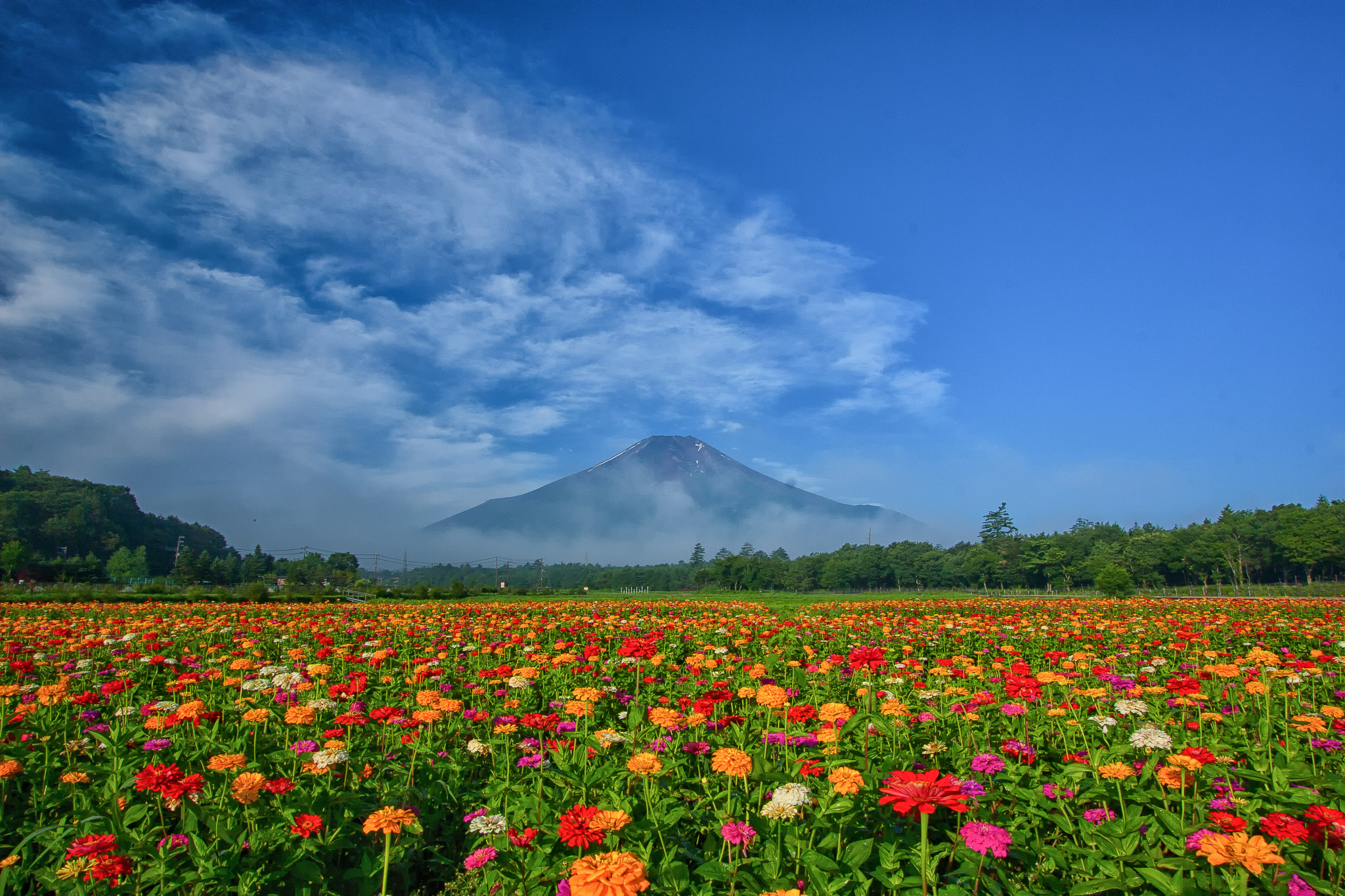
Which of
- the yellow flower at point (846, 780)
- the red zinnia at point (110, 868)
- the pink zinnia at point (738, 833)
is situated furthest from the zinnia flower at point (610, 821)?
the red zinnia at point (110, 868)

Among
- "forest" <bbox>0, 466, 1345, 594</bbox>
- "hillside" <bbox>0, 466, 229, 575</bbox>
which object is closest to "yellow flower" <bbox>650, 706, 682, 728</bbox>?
"forest" <bbox>0, 466, 1345, 594</bbox>

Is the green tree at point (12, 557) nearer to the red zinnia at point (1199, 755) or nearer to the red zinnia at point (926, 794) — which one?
the red zinnia at point (926, 794)

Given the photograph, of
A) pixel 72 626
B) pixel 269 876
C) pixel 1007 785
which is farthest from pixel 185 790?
pixel 72 626

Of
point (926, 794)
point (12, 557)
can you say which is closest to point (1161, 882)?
point (926, 794)

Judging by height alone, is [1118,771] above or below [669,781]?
above

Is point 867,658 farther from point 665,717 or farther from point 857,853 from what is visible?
point 857,853

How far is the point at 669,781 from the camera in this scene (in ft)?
12.2

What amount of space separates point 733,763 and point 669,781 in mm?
1103

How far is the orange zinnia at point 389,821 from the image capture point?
2365mm

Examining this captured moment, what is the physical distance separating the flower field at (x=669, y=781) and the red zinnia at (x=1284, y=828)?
0.01 metres

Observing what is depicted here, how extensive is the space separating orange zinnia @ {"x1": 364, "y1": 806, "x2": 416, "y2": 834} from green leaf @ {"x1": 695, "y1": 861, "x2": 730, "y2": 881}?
1180 mm

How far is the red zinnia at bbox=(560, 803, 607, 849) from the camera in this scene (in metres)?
2.23

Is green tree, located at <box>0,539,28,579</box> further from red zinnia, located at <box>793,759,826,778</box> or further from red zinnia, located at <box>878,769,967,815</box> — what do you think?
red zinnia, located at <box>878,769,967,815</box>

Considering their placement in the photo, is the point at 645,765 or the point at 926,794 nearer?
the point at 926,794
